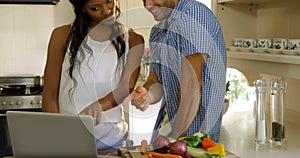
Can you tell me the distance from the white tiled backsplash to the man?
1844mm

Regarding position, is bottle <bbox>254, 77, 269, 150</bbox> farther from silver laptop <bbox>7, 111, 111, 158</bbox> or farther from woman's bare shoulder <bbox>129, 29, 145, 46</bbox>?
silver laptop <bbox>7, 111, 111, 158</bbox>

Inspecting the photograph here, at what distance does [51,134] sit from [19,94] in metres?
1.72

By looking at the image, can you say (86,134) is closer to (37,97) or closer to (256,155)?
(256,155)

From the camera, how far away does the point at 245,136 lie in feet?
5.08

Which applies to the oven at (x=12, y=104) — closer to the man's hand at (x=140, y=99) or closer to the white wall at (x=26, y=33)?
the white wall at (x=26, y=33)

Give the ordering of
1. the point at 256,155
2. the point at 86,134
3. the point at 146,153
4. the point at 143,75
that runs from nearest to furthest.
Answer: the point at 86,134, the point at 146,153, the point at 256,155, the point at 143,75

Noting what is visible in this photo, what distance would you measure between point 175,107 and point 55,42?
43 cm

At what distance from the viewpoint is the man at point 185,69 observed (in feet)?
4.03

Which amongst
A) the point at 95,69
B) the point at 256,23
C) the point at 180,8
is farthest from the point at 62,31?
the point at 256,23

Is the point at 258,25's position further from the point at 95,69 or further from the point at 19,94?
the point at 19,94

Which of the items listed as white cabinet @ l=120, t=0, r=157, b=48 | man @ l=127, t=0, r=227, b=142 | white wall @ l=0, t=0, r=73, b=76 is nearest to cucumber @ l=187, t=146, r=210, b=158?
man @ l=127, t=0, r=227, b=142

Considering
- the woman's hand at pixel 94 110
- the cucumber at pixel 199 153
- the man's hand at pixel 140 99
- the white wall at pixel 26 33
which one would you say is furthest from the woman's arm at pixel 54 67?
the white wall at pixel 26 33

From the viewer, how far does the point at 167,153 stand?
111cm

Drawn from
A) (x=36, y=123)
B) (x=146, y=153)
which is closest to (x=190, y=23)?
(x=146, y=153)
